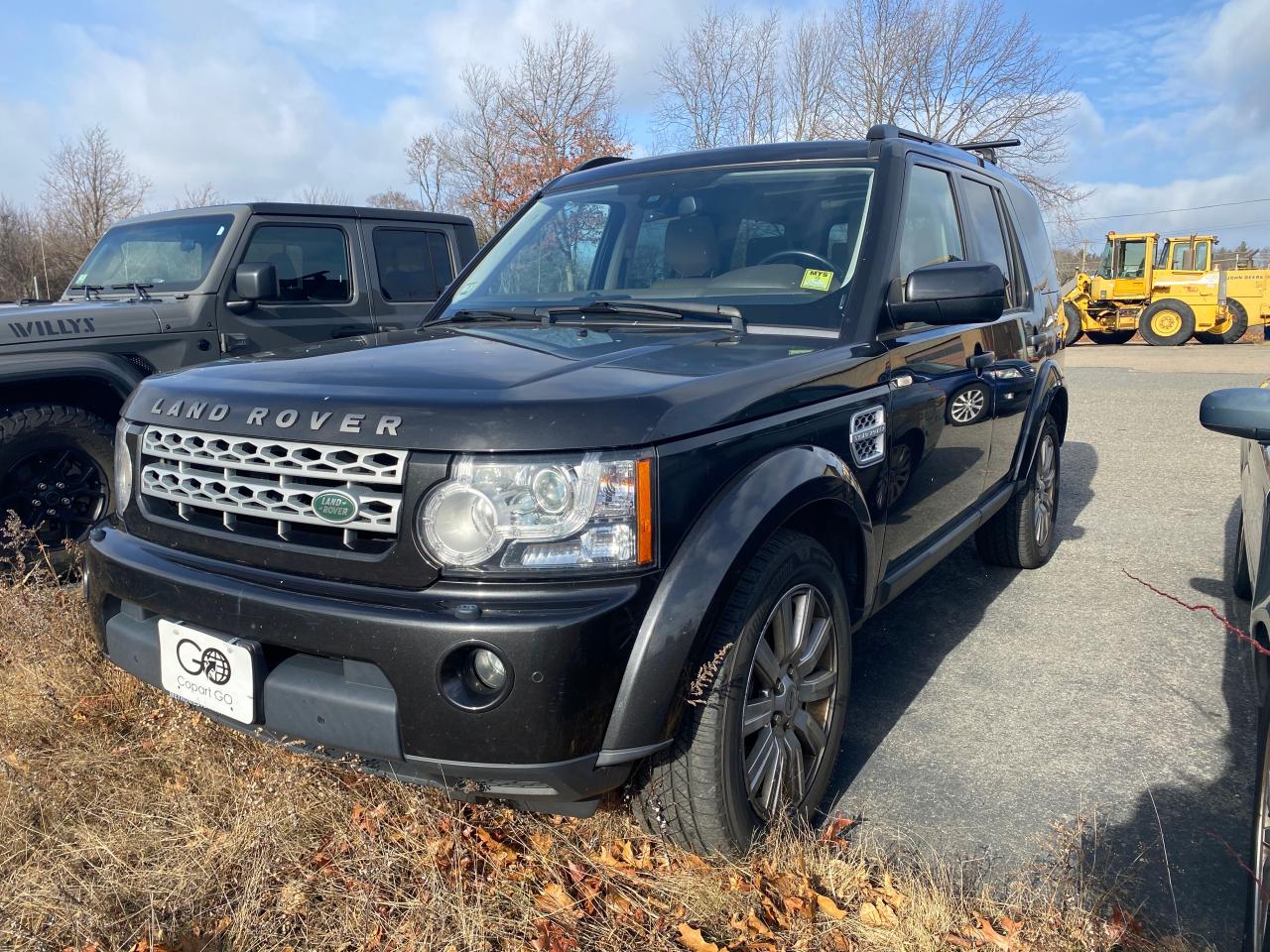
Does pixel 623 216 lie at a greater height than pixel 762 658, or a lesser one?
greater

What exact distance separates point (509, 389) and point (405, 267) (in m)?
4.90

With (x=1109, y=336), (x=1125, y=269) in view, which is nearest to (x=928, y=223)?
(x=1125, y=269)

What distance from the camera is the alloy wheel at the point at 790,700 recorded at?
7.43ft

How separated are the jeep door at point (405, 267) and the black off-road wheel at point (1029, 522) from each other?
12.7 ft

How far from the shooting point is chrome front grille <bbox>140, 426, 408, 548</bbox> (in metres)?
1.91

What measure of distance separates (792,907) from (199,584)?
5.11ft

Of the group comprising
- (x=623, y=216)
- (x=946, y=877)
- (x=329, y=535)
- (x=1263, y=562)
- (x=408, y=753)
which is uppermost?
(x=623, y=216)

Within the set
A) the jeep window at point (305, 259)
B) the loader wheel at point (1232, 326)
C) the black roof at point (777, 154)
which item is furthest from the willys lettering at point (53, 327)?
the loader wheel at point (1232, 326)

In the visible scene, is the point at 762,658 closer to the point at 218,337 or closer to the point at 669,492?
the point at 669,492

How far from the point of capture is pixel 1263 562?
227cm

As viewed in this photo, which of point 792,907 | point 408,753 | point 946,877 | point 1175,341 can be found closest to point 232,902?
point 408,753

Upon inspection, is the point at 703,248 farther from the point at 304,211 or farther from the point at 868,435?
the point at 304,211

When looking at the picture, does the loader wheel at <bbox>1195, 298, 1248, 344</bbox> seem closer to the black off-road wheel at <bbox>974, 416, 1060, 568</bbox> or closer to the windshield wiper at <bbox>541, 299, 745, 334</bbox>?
the black off-road wheel at <bbox>974, 416, 1060, 568</bbox>

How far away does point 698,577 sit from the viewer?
1957 millimetres
